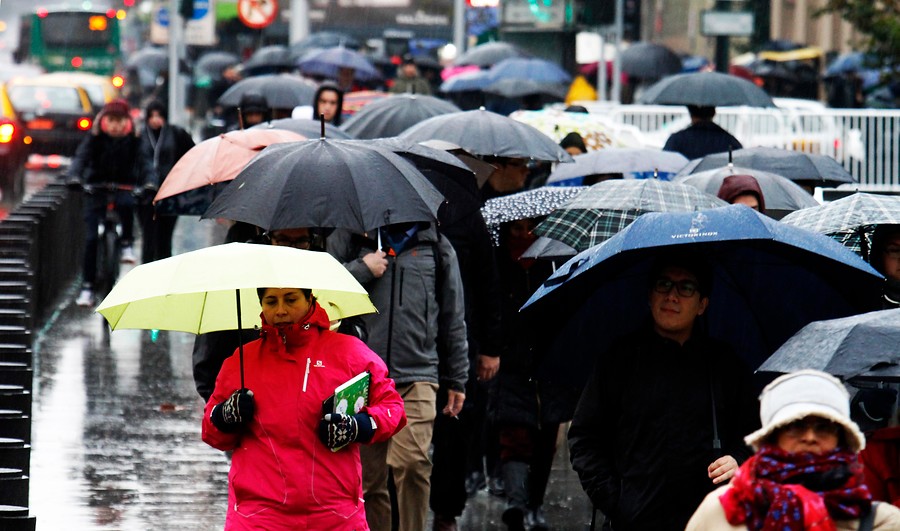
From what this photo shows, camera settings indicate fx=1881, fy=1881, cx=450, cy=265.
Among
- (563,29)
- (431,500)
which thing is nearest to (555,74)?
(563,29)

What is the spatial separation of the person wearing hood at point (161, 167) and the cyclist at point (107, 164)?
147mm

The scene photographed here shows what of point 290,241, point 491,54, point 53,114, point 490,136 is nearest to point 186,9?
point 491,54

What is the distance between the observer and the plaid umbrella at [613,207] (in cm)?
810

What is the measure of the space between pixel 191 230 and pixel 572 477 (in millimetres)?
12504

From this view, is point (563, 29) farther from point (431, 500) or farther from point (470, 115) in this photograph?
point (431, 500)

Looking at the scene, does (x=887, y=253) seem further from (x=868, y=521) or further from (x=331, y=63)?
(x=331, y=63)

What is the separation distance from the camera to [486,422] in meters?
10.6

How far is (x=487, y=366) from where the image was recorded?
9000 mm

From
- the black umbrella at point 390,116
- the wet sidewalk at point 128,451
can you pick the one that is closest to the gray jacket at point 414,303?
the wet sidewalk at point 128,451

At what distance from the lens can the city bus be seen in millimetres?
59500

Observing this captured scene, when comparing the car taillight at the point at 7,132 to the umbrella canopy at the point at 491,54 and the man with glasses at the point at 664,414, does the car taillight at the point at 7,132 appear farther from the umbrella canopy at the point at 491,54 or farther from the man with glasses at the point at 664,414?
the man with glasses at the point at 664,414

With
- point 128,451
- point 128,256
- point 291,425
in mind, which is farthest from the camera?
point 128,256

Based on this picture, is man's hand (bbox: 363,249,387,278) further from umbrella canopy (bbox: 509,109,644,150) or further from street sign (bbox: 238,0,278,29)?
street sign (bbox: 238,0,278,29)

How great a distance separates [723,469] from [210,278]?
5.58 ft
